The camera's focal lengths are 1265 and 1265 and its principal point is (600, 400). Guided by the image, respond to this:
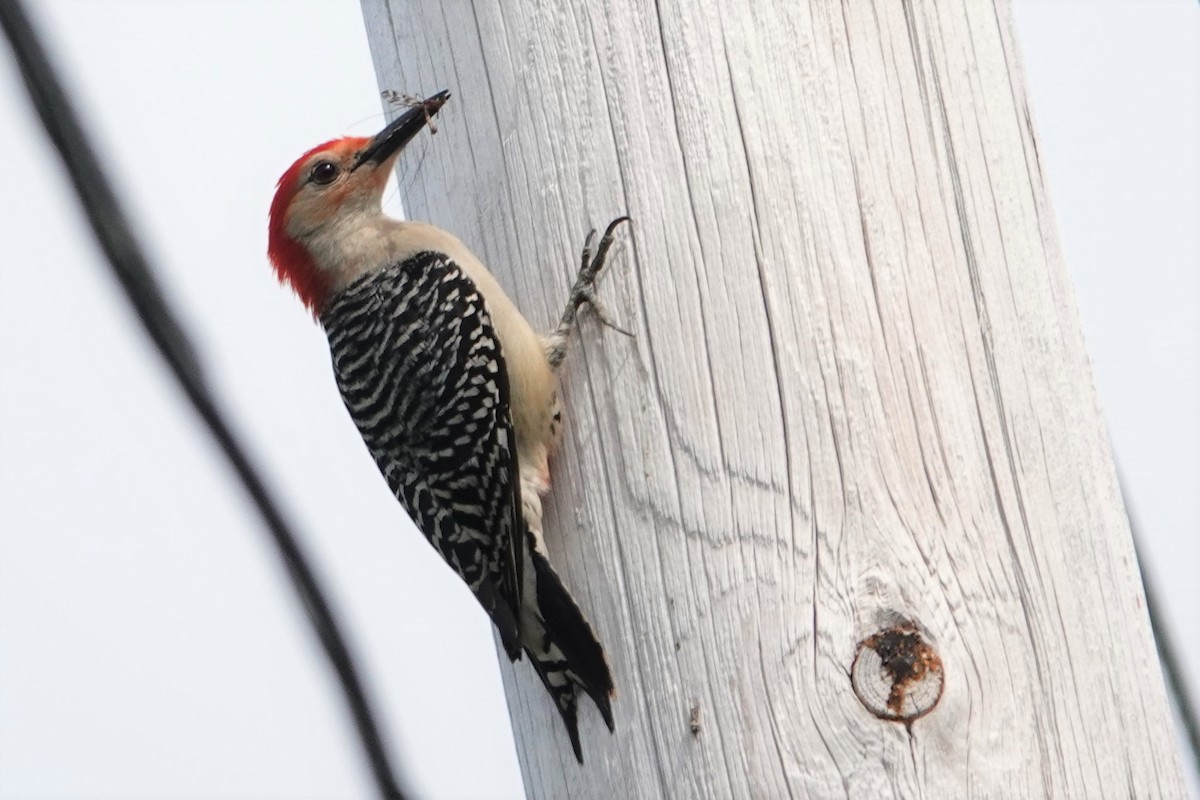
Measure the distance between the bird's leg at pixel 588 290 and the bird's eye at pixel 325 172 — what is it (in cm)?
141

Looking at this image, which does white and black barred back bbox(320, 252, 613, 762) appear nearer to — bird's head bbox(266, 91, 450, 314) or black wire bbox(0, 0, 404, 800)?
bird's head bbox(266, 91, 450, 314)

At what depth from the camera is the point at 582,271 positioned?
7.63ft

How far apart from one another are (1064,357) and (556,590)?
1001 millimetres

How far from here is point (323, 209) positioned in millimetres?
3553

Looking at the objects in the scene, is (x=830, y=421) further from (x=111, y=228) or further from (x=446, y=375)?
(x=111, y=228)

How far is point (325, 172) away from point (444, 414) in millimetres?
969

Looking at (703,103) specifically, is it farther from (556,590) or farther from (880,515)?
(556,590)

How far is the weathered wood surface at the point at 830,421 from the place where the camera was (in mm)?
1935

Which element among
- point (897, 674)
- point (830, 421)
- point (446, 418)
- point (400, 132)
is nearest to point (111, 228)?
point (400, 132)

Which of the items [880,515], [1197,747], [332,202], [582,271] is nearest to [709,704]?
[880,515]

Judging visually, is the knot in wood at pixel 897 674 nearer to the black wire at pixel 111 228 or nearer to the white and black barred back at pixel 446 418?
the white and black barred back at pixel 446 418

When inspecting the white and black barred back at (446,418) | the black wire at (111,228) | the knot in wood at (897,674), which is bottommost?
the knot in wood at (897,674)

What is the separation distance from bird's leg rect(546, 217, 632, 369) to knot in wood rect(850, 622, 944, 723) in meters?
0.71

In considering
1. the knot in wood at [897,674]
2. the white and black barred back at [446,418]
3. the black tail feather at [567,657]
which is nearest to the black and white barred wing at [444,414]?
the white and black barred back at [446,418]
